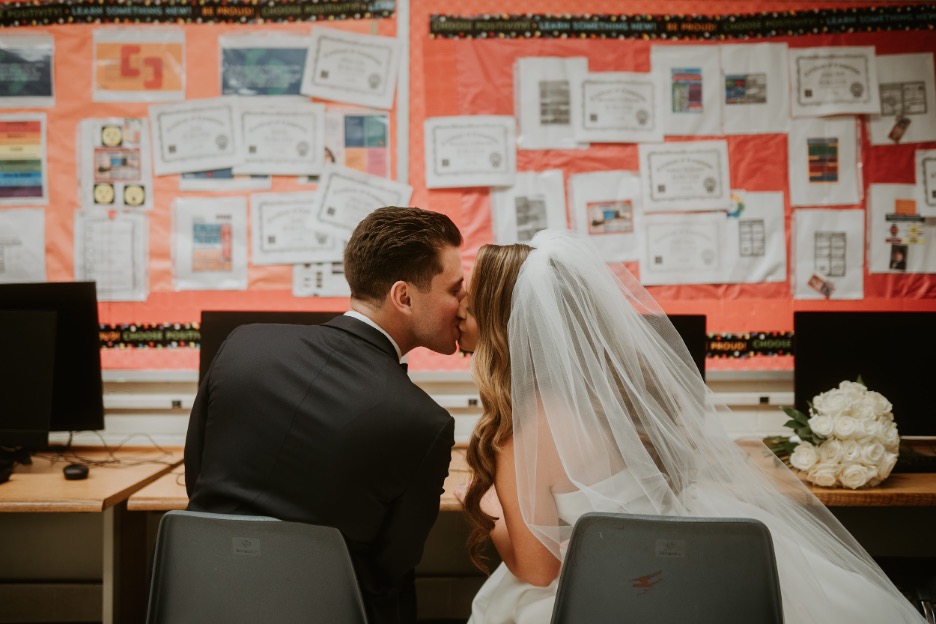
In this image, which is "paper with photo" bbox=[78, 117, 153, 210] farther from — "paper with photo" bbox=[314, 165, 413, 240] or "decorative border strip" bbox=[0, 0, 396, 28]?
"paper with photo" bbox=[314, 165, 413, 240]

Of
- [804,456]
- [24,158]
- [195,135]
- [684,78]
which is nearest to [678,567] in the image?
[804,456]

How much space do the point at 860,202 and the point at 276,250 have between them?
7.52ft

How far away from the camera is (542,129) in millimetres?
2559

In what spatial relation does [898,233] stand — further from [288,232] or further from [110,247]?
[110,247]

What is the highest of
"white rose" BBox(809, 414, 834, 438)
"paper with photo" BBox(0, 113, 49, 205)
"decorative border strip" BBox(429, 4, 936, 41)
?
"decorative border strip" BBox(429, 4, 936, 41)

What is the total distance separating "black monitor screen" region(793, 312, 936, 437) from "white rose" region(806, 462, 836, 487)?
0.34m

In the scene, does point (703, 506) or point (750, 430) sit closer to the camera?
point (703, 506)

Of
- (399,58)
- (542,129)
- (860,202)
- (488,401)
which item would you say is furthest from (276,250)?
(860,202)

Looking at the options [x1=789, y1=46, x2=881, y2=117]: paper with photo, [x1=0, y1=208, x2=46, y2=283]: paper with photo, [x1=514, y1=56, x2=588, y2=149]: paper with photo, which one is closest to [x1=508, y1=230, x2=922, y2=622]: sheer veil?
[x1=514, y1=56, x2=588, y2=149]: paper with photo

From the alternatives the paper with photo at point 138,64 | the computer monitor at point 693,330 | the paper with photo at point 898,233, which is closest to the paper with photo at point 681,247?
the computer monitor at point 693,330

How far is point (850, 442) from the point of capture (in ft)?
6.47

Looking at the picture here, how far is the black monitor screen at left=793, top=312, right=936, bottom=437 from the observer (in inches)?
89.5

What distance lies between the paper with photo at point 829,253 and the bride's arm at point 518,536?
5.58 feet

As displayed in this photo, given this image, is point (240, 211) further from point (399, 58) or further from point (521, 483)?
point (521, 483)
